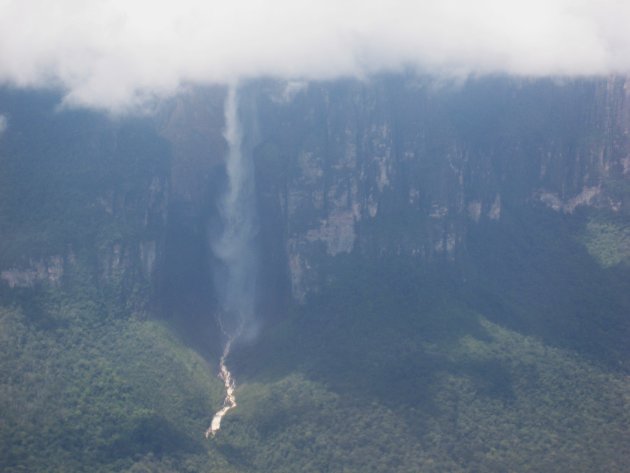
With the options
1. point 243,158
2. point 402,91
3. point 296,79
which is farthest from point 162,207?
point 402,91


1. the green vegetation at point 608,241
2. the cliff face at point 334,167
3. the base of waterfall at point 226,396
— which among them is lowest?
the base of waterfall at point 226,396

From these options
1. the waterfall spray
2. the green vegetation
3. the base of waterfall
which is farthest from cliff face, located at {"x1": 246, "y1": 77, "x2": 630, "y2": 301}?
the base of waterfall

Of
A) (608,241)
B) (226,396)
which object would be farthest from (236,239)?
(608,241)

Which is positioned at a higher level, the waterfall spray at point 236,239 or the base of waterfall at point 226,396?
the waterfall spray at point 236,239

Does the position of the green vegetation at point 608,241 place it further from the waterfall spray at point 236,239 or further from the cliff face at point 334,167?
the waterfall spray at point 236,239

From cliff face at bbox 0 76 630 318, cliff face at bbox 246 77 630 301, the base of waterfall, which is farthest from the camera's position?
cliff face at bbox 246 77 630 301

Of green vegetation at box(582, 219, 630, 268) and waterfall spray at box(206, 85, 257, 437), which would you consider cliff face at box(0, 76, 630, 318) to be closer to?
green vegetation at box(582, 219, 630, 268)

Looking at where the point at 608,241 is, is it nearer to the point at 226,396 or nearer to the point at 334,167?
the point at 334,167

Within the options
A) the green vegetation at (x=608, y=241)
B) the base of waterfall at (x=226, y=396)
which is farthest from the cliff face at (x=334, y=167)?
the base of waterfall at (x=226, y=396)
